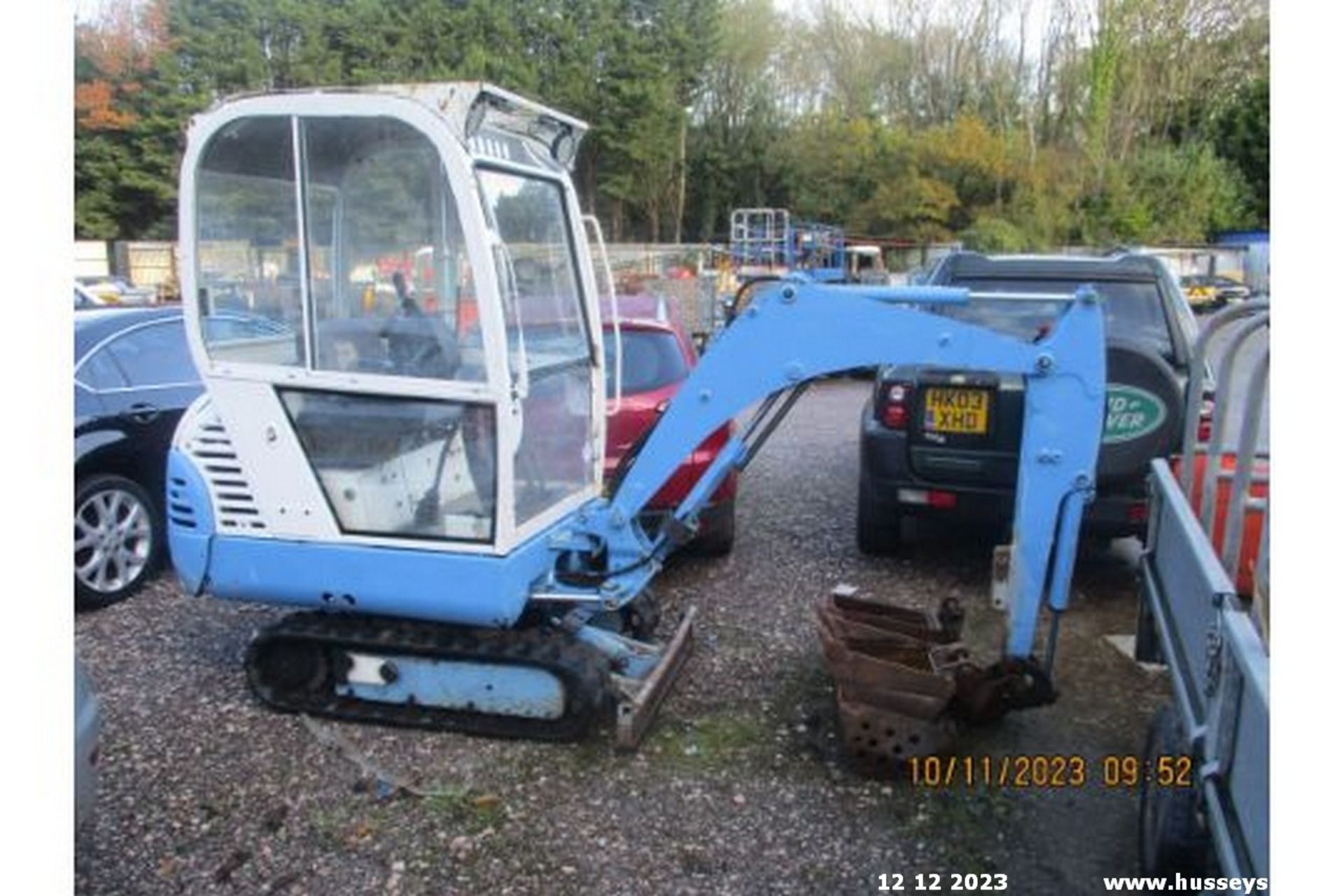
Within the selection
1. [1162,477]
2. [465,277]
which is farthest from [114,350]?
[1162,477]

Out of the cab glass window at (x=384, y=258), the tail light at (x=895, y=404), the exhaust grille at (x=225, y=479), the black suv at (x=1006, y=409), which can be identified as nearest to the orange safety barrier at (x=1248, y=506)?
the black suv at (x=1006, y=409)

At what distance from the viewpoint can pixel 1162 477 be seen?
3.57 metres

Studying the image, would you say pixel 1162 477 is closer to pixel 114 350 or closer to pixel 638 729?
pixel 638 729

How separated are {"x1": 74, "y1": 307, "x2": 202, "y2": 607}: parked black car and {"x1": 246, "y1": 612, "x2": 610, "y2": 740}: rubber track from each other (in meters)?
1.81

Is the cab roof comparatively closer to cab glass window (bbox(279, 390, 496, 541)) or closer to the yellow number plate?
the yellow number plate

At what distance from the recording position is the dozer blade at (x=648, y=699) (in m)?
3.91

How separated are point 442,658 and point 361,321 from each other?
4.54 feet

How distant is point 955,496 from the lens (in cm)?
549

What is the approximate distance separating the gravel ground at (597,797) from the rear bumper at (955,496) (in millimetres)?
577

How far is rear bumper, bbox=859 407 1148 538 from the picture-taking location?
515 centimetres

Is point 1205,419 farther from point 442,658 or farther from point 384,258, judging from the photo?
point 384,258

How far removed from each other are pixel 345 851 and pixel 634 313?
4.61 meters

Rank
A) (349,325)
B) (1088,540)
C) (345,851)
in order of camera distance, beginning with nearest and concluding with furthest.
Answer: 1. (345,851)
2. (349,325)
3. (1088,540)

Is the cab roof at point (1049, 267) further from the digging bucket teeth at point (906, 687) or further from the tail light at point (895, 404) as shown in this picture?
the digging bucket teeth at point (906, 687)
